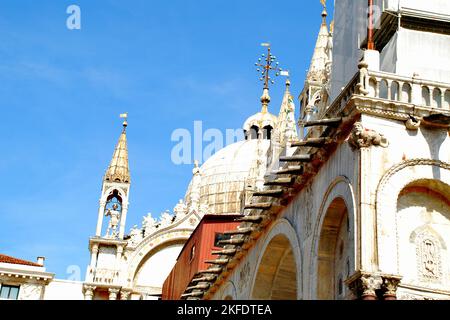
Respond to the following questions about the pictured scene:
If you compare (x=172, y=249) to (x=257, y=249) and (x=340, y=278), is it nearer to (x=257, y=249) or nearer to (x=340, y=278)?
(x=257, y=249)

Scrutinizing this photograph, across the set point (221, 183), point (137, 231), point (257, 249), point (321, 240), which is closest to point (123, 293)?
point (137, 231)

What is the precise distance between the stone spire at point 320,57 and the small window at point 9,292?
2406 centimetres

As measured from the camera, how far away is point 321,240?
17.6 m

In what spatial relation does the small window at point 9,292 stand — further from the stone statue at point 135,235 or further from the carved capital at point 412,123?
the carved capital at point 412,123

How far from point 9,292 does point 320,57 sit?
80.6 feet

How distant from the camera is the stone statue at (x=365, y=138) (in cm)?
1547

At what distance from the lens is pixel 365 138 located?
15461 mm

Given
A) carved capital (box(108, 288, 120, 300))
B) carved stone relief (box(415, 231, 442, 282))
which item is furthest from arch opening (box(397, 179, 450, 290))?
carved capital (box(108, 288, 120, 300))

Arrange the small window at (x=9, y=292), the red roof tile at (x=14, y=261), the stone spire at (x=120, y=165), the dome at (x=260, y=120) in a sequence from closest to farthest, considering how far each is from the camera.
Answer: the small window at (x=9, y=292), the red roof tile at (x=14, y=261), the stone spire at (x=120, y=165), the dome at (x=260, y=120)

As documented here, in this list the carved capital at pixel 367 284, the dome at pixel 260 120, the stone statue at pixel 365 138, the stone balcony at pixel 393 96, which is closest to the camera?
the carved capital at pixel 367 284

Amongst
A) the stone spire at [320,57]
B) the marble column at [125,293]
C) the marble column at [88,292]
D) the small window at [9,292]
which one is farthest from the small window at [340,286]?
the small window at [9,292]

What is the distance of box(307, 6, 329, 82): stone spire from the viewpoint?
32.8m

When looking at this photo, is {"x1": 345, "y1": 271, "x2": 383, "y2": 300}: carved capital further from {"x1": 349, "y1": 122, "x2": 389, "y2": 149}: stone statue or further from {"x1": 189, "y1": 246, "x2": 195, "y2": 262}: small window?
{"x1": 189, "y1": 246, "x2": 195, "y2": 262}: small window

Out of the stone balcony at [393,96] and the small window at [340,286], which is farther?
the small window at [340,286]
